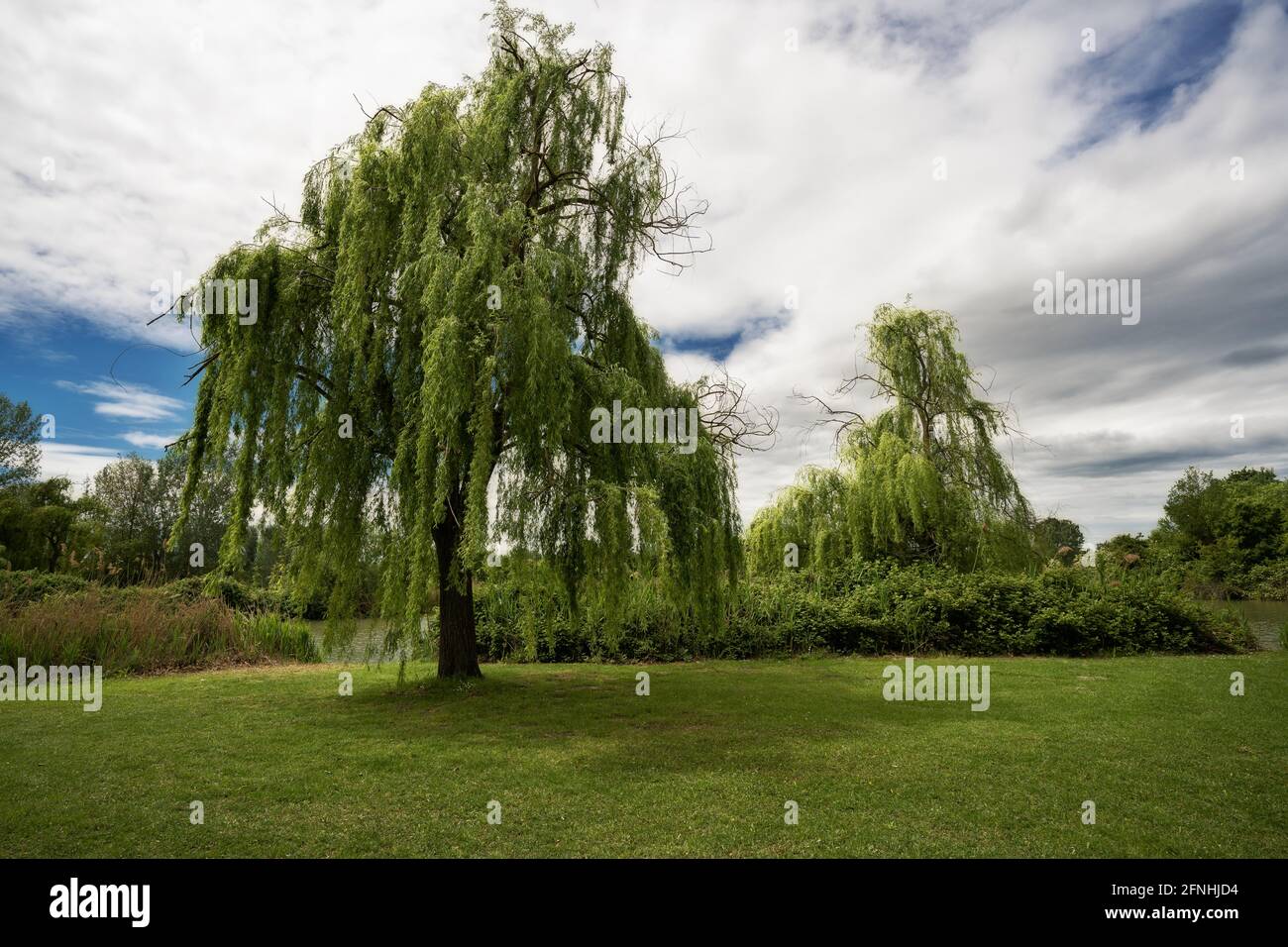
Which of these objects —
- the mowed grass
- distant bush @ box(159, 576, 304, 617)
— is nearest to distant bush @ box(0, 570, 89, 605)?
distant bush @ box(159, 576, 304, 617)

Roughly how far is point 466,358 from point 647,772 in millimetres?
4165

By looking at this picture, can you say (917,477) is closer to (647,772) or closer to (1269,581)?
(647,772)

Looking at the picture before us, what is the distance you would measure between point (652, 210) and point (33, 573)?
15144mm

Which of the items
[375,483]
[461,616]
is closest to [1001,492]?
[461,616]

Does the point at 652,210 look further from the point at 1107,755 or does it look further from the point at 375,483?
the point at 1107,755

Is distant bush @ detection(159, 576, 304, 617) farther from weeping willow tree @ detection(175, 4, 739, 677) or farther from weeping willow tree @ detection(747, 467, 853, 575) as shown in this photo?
weeping willow tree @ detection(747, 467, 853, 575)

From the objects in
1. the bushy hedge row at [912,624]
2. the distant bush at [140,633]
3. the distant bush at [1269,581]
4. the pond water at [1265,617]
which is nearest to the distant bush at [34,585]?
the distant bush at [140,633]

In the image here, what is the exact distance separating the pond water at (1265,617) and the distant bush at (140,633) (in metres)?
19.7

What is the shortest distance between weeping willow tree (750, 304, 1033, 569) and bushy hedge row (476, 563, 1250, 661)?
70.4 inches

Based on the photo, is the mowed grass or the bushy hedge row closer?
the mowed grass

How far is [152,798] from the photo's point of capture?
4.87 meters

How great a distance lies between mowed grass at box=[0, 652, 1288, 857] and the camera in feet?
13.6

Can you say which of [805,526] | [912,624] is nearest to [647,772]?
[912,624]

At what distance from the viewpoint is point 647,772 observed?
18.1ft
